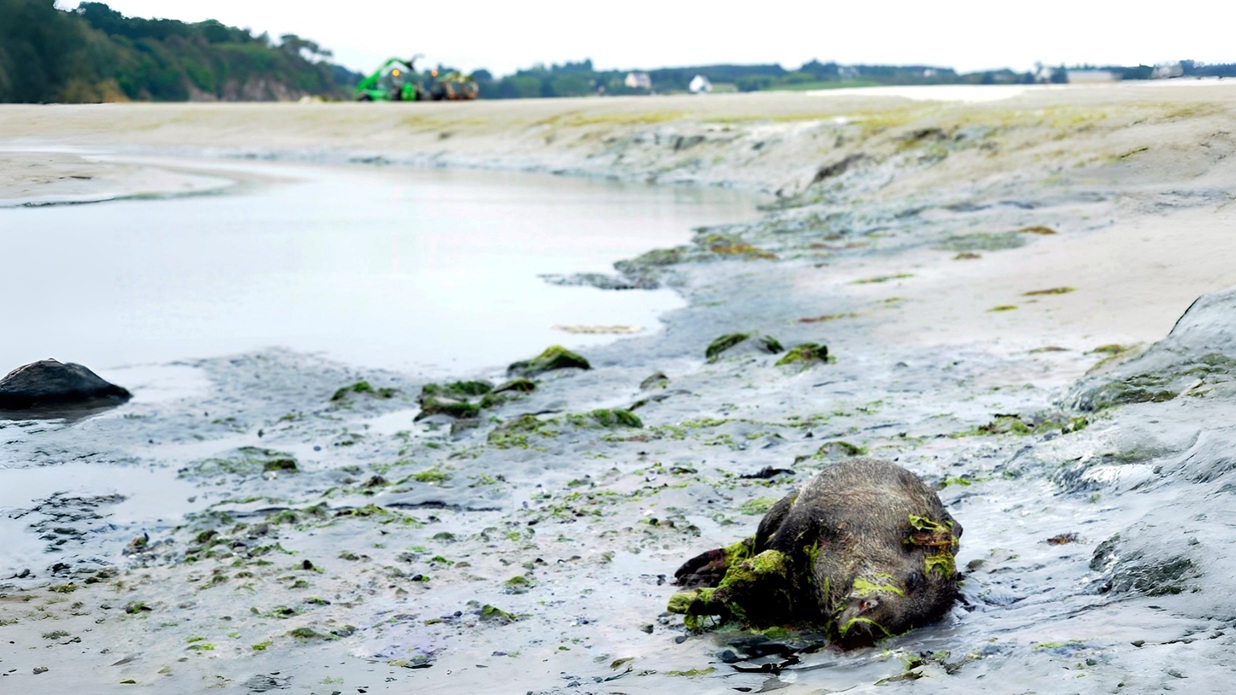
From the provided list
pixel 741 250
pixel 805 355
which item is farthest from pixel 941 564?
pixel 741 250

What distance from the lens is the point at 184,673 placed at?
5.00 meters

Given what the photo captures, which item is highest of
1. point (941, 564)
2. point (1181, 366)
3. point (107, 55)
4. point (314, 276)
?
point (107, 55)

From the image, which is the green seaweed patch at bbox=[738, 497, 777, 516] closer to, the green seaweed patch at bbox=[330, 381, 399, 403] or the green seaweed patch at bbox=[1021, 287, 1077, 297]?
the green seaweed patch at bbox=[330, 381, 399, 403]

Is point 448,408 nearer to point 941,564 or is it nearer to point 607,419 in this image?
point 607,419

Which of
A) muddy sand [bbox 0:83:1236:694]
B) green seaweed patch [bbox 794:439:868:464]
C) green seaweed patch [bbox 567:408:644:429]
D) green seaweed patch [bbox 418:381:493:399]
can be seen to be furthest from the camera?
green seaweed patch [bbox 418:381:493:399]

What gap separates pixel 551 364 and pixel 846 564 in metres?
6.13

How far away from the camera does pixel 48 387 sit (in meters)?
9.12

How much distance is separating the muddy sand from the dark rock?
333mm

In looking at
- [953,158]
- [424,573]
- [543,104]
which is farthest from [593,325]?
[543,104]

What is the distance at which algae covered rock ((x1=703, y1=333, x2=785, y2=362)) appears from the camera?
11.1m

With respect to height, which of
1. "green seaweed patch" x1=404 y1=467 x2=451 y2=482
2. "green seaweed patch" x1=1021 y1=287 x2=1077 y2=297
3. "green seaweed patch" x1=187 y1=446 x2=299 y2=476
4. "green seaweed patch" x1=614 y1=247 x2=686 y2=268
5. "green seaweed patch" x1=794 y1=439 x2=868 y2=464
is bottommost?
"green seaweed patch" x1=187 y1=446 x2=299 y2=476

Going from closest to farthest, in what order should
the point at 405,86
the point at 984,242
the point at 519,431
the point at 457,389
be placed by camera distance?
the point at 519,431, the point at 457,389, the point at 984,242, the point at 405,86

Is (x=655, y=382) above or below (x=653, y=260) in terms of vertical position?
below

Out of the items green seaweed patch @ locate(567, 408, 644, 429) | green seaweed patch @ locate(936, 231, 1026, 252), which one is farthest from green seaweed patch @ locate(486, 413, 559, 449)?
green seaweed patch @ locate(936, 231, 1026, 252)
